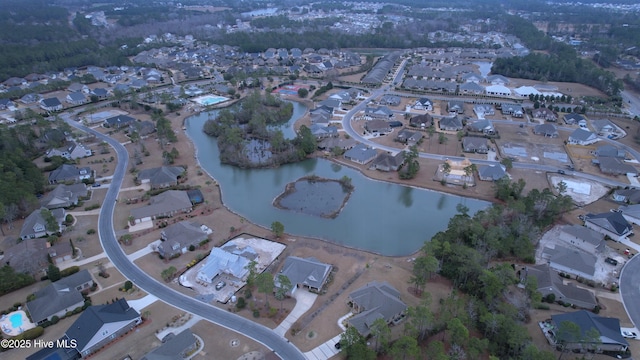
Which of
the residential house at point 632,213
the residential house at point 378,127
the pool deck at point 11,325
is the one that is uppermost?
the residential house at point 378,127

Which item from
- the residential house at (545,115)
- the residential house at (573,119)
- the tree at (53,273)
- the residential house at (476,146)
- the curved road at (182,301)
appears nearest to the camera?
the curved road at (182,301)

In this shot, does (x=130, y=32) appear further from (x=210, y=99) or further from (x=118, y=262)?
(x=118, y=262)

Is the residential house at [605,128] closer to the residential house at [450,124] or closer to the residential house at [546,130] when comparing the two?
the residential house at [546,130]

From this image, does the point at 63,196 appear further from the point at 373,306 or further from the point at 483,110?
the point at 483,110

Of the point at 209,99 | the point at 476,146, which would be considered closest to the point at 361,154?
the point at 476,146

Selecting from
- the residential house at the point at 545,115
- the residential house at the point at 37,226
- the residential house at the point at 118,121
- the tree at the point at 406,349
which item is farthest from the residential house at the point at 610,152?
the residential house at the point at 118,121

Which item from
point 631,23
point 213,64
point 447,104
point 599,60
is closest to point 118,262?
point 447,104
